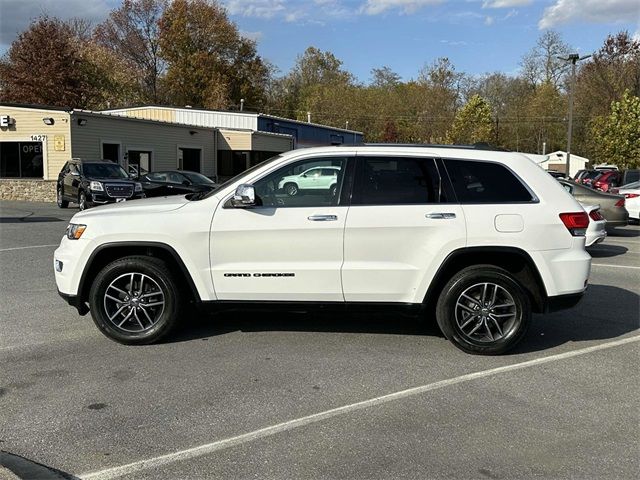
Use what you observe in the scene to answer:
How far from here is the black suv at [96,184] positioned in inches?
737

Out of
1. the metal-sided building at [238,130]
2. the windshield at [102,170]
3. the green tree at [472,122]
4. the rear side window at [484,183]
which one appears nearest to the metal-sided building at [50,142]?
the windshield at [102,170]

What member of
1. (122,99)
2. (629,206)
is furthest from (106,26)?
(629,206)

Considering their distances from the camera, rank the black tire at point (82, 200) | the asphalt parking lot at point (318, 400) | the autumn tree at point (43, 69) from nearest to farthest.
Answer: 1. the asphalt parking lot at point (318, 400)
2. the black tire at point (82, 200)
3. the autumn tree at point (43, 69)

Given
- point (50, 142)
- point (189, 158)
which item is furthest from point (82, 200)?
point (189, 158)

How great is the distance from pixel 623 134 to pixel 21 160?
41210mm

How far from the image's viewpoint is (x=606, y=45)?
5384 centimetres

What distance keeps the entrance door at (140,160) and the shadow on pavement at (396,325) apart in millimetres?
23300

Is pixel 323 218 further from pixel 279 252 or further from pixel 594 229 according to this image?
pixel 594 229

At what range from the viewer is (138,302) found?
531 cm

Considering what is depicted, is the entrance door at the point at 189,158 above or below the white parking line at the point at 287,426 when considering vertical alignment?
above

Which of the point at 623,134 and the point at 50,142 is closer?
the point at 50,142

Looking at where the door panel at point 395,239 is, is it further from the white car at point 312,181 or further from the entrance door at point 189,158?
the entrance door at point 189,158

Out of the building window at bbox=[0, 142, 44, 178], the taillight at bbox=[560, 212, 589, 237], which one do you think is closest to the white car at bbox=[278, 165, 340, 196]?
the taillight at bbox=[560, 212, 589, 237]

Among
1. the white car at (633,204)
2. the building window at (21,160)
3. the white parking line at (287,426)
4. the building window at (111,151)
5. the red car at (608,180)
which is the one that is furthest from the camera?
the red car at (608,180)
